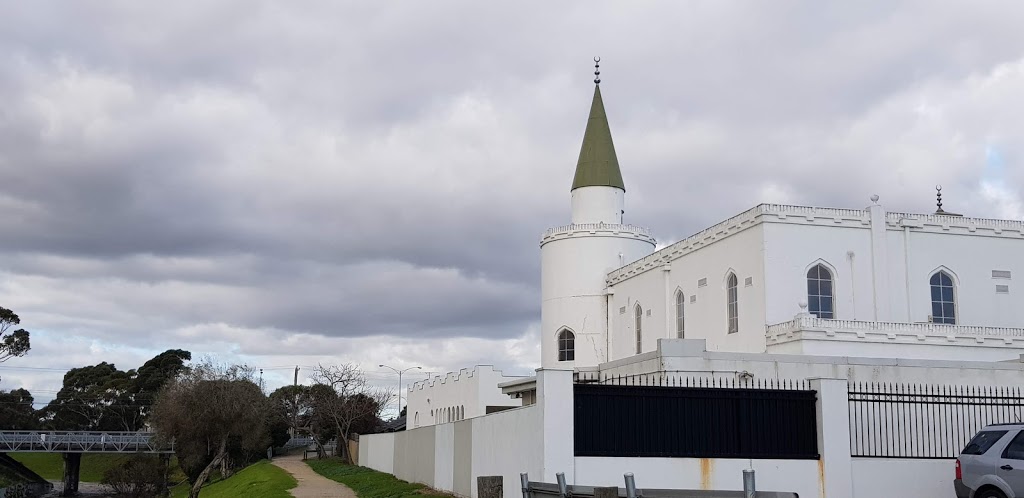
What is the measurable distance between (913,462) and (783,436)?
2711mm

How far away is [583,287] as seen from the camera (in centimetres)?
5062

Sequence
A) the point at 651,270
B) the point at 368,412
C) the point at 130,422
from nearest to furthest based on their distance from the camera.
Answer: the point at 651,270
the point at 368,412
the point at 130,422

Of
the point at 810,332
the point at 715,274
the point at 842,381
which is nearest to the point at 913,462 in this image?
the point at 842,381

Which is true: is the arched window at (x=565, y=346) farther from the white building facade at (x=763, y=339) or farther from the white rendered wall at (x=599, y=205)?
the white rendered wall at (x=599, y=205)

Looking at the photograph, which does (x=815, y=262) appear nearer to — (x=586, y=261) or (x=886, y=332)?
(x=886, y=332)

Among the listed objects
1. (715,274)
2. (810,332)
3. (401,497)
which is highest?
(715,274)

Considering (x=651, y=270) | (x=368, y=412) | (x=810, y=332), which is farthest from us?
(x=368, y=412)

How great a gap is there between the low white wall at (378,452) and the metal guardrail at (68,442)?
66.5ft

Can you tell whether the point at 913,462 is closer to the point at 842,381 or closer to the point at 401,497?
the point at 842,381

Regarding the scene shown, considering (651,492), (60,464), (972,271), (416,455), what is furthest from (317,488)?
(60,464)

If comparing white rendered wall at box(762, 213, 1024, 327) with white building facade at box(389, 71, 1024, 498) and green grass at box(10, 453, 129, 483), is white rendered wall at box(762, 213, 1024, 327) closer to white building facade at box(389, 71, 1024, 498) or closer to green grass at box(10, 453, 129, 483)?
white building facade at box(389, 71, 1024, 498)

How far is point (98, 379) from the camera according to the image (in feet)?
332

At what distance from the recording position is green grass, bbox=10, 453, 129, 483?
81731 mm

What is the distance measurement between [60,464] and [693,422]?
8005cm
